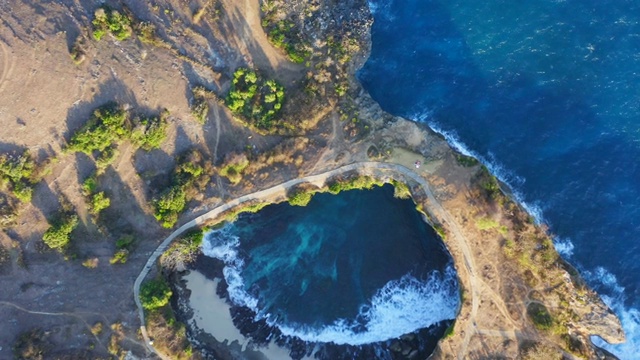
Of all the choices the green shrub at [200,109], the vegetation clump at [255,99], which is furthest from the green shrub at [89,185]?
the vegetation clump at [255,99]

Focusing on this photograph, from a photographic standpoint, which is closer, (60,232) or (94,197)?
(60,232)

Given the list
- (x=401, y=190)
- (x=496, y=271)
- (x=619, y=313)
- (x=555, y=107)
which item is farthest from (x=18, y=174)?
(x=619, y=313)

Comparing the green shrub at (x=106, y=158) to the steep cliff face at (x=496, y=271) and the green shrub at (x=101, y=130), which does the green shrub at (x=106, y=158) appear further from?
the steep cliff face at (x=496, y=271)

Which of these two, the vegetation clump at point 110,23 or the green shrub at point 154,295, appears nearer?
the green shrub at point 154,295

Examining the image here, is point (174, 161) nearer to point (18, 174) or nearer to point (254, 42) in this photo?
point (254, 42)

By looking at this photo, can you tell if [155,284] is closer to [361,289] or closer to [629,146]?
[361,289]

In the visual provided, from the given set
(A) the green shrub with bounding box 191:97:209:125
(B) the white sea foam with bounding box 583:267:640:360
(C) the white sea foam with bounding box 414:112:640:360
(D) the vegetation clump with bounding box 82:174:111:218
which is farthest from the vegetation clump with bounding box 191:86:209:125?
(B) the white sea foam with bounding box 583:267:640:360
